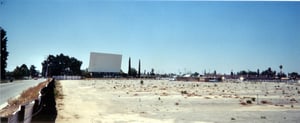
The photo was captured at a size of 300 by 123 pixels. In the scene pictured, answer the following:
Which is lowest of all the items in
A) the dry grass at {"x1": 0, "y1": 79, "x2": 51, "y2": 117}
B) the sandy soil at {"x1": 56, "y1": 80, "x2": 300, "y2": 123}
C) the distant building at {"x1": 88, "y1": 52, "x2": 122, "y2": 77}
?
the sandy soil at {"x1": 56, "y1": 80, "x2": 300, "y2": 123}

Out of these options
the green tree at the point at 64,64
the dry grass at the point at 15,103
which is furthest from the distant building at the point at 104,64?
the dry grass at the point at 15,103

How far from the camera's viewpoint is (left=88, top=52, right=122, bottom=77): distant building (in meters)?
143

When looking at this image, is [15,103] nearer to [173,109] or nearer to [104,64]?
[173,109]

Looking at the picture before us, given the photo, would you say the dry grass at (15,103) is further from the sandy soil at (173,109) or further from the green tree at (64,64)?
the green tree at (64,64)

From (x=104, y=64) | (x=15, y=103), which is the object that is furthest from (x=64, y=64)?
(x=15, y=103)

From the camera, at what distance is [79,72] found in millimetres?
159625

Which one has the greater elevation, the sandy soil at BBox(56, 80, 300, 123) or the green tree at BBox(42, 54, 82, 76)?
the green tree at BBox(42, 54, 82, 76)

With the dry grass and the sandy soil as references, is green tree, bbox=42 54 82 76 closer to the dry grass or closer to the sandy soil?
the sandy soil

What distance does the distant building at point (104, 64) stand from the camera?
143m

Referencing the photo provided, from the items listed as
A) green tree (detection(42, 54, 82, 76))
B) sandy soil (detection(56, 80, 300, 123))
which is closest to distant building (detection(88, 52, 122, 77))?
green tree (detection(42, 54, 82, 76))

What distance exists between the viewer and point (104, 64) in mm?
145500

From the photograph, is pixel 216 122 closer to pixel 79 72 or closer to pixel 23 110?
pixel 23 110

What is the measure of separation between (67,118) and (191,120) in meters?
6.26

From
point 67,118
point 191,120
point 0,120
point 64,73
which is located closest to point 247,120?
point 191,120
